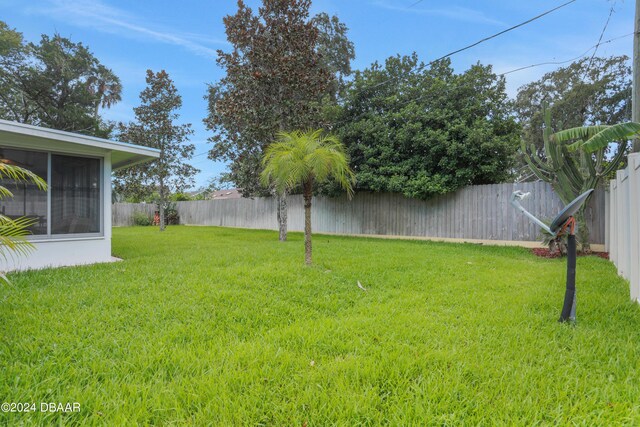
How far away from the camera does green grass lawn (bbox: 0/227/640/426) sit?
1.74m

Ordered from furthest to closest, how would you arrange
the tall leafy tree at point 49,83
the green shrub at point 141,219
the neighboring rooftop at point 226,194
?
the neighboring rooftop at point 226,194
the green shrub at point 141,219
the tall leafy tree at point 49,83

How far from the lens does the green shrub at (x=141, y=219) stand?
2039 cm

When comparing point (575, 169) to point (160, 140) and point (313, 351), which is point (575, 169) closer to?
point (313, 351)

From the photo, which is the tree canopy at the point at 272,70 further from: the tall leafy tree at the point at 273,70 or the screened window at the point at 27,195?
the screened window at the point at 27,195

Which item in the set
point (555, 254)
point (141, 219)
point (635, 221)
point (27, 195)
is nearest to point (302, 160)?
point (635, 221)

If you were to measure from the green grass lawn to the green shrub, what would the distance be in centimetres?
1751

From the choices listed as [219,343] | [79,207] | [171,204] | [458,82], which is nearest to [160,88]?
[171,204]

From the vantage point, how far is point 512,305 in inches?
137

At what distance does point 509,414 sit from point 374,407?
71 centimetres

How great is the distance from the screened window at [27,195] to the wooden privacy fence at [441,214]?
31.6ft

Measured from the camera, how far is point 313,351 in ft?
7.92

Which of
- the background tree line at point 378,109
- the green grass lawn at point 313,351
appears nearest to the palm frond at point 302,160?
the green grass lawn at point 313,351

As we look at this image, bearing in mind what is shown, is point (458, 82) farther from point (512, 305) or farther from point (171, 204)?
point (171, 204)

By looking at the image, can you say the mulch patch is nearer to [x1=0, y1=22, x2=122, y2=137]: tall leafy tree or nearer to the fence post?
the fence post
